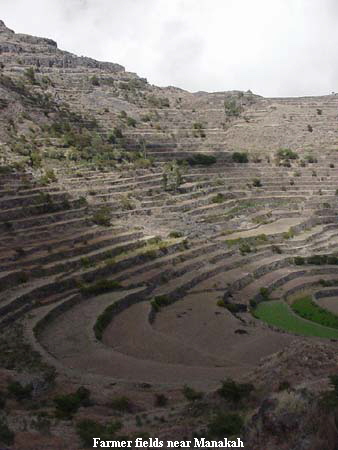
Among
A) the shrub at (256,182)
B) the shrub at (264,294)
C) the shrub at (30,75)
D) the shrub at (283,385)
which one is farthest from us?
the shrub at (30,75)

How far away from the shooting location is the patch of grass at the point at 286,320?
2256 centimetres

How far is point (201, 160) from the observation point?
149ft

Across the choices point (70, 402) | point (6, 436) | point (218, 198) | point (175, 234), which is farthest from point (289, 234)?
point (6, 436)

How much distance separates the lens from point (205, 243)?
31734mm

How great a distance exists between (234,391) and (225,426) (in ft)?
6.86

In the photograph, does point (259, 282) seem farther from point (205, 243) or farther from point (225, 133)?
point (225, 133)

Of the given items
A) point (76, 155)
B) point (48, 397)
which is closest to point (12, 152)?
point (76, 155)

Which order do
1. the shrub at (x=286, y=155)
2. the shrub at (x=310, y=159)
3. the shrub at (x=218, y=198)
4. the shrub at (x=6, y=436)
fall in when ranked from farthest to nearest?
the shrub at (x=286, y=155)
the shrub at (x=310, y=159)
the shrub at (x=218, y=198)
the shrub at (x=6, y=436)

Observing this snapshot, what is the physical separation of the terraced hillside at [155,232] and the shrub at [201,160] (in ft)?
0.34

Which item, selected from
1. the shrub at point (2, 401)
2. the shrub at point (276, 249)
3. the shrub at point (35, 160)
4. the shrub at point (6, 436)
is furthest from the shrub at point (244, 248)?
the shrub at point (6, 436)

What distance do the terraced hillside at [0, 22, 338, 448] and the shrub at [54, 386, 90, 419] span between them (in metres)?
0.45

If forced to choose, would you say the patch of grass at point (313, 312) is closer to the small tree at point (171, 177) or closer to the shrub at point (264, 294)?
the shrub at point (264, 294)

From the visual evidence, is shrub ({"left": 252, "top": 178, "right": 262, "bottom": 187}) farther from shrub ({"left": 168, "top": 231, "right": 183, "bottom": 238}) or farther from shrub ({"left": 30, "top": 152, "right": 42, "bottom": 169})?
shrub ({"left": 30, "top": 152, "right": 42, "bottom": 169})

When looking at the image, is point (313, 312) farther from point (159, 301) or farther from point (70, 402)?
point (70, 402)
